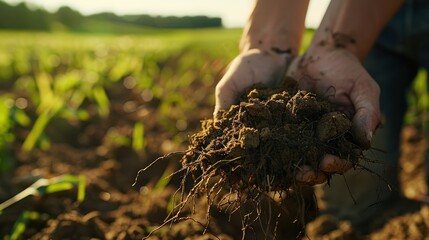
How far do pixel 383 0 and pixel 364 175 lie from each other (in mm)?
1359

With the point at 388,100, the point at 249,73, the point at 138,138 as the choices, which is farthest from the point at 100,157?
the point at 388,100

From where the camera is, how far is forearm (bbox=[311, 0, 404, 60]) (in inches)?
74.5

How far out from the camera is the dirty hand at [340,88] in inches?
56.8

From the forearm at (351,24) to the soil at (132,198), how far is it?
0.57 metres

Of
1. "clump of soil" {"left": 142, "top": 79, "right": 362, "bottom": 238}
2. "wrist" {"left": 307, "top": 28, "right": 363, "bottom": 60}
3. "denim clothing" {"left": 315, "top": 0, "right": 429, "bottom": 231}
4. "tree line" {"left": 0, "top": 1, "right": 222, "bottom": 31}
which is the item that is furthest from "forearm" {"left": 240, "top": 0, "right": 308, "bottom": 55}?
"tree line" {"left": 0, "top": 1, "right": 222, "bottom": 31}

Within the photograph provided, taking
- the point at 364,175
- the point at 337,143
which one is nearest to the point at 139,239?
the point at 337,143

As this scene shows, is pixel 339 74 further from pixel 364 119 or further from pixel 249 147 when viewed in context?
pixel 249 147

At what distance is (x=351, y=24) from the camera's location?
74.8 inches

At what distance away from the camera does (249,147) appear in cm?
143

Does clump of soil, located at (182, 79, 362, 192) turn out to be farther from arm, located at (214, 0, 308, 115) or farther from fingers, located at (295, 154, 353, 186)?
arm, located at (214, 0, 308, 115)

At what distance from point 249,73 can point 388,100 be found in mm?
1584

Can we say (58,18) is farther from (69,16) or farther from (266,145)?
(266,145)

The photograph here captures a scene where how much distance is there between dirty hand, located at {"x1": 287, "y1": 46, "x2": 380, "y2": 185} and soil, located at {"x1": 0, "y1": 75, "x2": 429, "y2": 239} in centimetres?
12

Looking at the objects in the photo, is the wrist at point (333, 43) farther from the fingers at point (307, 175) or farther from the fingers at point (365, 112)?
the fingers at point (307, 175)
